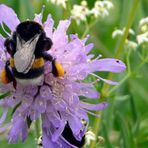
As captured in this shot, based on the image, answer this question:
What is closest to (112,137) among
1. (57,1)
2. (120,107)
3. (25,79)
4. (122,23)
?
(120,107)

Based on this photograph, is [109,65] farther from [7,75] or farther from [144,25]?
[144,25]

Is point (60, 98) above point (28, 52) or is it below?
below

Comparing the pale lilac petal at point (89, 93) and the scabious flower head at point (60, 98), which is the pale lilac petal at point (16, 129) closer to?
the scabious flower head at point (60, 98)

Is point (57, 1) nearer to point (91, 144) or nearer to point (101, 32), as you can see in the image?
point (91, 144)

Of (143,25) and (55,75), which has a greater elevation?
(55,75)

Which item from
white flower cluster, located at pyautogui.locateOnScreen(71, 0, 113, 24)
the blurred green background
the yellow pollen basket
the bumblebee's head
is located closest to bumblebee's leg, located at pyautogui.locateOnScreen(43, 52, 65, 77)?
the yellow pollen basket

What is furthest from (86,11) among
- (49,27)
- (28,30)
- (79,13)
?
(28,30)

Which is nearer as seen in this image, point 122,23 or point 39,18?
point 39,18
